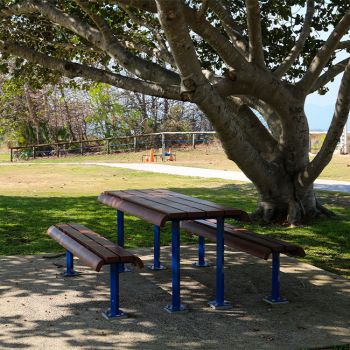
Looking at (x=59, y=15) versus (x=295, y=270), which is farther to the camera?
(x=59, y=15)

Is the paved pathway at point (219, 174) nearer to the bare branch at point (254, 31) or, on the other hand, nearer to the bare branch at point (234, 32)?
the bare branch at point (234, 32)

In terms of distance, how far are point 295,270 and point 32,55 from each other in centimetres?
498

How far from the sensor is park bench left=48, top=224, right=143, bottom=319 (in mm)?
5199

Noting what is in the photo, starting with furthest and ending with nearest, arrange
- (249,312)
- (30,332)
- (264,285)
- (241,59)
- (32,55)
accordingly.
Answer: (32,55) < (241,59) < (264,285) < (249,312) < (30,332)

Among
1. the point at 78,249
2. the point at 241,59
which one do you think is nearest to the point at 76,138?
the point at 241,59

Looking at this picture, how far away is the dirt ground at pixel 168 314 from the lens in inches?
189

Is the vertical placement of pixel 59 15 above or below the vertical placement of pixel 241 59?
above

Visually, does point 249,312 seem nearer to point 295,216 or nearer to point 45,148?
point 295,216

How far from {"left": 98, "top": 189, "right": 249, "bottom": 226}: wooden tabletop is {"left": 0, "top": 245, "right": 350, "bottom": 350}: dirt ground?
82 centimetres

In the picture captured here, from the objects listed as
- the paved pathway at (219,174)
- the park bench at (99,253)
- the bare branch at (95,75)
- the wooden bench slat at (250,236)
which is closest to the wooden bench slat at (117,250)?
the park bench at (99,253)

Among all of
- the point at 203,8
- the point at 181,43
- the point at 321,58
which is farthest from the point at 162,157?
the point at 181,43

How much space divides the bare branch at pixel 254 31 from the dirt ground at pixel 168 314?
10.6ft

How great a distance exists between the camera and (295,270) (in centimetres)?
722

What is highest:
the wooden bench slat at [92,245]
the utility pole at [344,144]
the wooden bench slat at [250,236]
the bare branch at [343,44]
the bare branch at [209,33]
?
the bare branch at [343,44]
